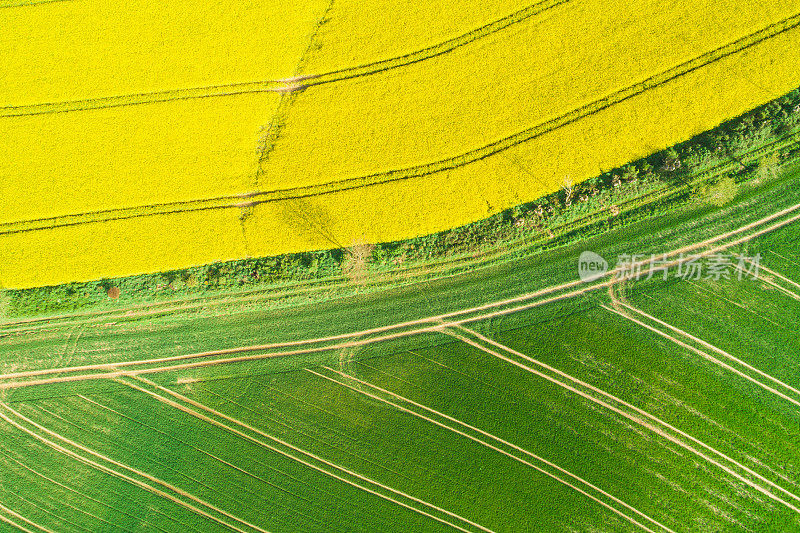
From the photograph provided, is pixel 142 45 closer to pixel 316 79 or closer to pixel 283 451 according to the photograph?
pixel 316 79

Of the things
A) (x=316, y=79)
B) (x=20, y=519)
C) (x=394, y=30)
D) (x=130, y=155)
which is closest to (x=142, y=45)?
(x=130, y=155)

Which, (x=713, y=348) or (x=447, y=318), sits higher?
(x=713, y=348)

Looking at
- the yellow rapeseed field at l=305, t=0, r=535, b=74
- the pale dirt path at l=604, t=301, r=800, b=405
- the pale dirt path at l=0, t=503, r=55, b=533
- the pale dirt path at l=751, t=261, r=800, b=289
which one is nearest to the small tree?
the yellow rapeseed field at l=305, t=0, r=535, b=74

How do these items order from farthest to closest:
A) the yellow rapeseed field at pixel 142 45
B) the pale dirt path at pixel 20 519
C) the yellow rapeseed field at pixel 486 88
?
1. the pale dirt path at pixel 20 519
2. the yellow rapeseed field at pixel 142 45
3. the yellow rapeseed field at pixel 486 88

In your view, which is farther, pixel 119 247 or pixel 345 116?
pixel 119 247

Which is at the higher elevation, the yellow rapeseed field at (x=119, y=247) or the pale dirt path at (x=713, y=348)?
the pale dirt path at (x=713, y=348)

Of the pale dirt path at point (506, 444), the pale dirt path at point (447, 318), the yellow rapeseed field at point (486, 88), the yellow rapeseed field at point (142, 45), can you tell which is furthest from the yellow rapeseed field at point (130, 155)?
the pale dirt path at point (506, 444)

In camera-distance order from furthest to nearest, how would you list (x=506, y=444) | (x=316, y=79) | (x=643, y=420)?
(x=316, y=79) → (x=506, y=444) → (x=643, y=420)

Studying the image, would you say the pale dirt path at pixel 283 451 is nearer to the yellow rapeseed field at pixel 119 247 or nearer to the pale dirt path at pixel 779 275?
the yellow rapeseed field at pixel 119 247

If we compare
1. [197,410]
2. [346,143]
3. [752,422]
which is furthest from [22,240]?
[752,422]
